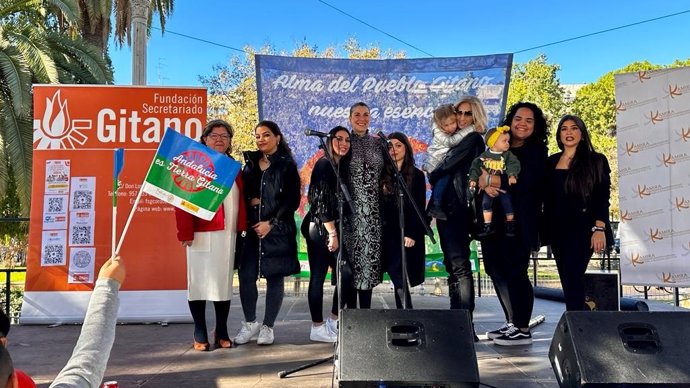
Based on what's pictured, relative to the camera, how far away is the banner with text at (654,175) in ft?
13.6

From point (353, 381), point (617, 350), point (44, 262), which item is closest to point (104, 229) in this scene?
point (44, 262)

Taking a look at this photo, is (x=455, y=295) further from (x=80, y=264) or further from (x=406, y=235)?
(x=80, y=264)

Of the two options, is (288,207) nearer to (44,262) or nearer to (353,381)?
(353,381)

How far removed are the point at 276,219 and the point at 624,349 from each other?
2468 mm

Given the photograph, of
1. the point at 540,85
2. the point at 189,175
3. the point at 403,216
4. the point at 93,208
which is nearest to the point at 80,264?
the point at 93,208

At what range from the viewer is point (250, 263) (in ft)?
13.8

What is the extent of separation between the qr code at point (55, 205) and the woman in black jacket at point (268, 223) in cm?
228

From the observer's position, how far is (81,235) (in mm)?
5387

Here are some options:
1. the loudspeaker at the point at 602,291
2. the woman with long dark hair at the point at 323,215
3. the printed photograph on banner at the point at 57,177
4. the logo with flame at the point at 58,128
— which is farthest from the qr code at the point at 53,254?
the loudspeaker at the point at 602,291

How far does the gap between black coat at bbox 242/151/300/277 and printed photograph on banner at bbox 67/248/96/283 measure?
208 centimetres

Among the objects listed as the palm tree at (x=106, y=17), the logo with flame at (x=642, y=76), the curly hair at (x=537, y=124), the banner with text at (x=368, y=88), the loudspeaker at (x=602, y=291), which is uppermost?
the palm tree at (x=106, y=17)

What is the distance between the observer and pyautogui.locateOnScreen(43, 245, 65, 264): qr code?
17.6 feet

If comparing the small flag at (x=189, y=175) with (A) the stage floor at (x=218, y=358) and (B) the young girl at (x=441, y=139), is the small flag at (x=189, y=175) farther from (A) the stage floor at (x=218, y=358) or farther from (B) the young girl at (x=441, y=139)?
(B) the young girl at (x=441, y=139)

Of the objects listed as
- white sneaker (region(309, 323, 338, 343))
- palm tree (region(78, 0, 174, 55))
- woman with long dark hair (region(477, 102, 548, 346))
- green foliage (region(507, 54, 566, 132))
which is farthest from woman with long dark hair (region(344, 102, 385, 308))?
green foliage (region(507, 54, 566, 132))
